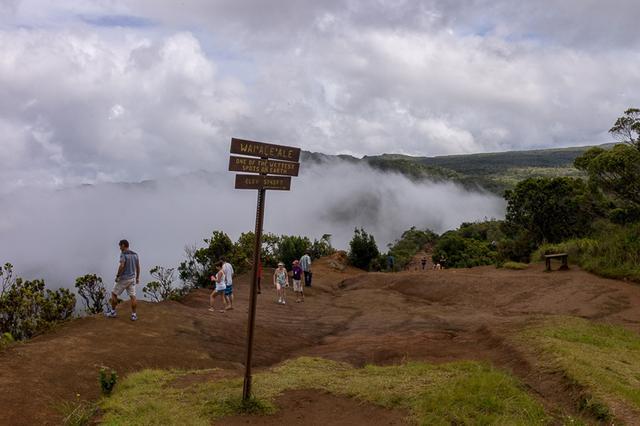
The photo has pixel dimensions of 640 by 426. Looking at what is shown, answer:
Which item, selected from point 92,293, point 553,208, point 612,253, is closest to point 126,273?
point 92,293

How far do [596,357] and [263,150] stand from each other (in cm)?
671

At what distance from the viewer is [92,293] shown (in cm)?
1612

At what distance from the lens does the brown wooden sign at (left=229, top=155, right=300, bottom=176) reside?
23.1 ft

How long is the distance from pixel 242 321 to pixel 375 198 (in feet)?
463

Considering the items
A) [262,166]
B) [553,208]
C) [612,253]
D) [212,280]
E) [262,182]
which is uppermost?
[553,208]

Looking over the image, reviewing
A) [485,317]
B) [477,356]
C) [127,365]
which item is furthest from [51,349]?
[485,317]

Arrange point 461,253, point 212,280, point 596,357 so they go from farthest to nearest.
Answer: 1. point 461,253
2. point 212,280
3. point 596,357

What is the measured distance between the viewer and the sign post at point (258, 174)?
23.0 feet

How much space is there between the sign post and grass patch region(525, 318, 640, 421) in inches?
182

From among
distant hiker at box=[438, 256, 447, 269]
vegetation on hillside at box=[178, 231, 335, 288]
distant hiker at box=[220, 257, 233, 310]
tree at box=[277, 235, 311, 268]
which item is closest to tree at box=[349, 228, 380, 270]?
tree at box=[277, 235, 311, 268]

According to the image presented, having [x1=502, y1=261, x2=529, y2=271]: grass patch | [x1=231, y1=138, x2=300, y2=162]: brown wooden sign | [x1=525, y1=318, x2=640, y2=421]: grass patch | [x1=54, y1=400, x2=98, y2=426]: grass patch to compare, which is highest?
[x1=231, y1=138, x2=300, y2=162]: brown wooden sign

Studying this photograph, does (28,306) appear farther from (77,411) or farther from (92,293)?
(77,411)

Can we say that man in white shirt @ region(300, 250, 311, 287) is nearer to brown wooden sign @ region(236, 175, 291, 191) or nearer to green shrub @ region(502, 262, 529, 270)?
green shrub @ region(502, 262, 529, 270)

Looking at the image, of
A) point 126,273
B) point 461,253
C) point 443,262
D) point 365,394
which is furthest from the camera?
point 461,253
